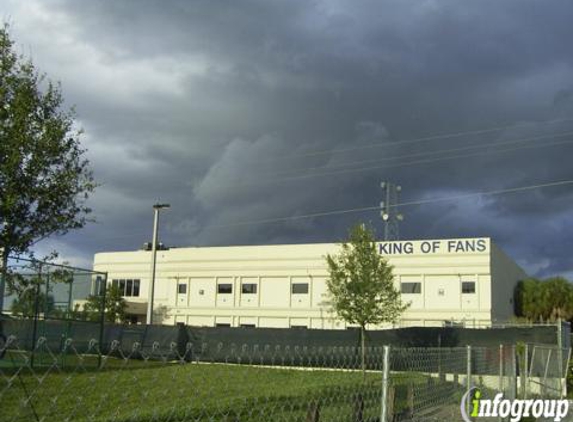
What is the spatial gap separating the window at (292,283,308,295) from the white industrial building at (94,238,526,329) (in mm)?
81

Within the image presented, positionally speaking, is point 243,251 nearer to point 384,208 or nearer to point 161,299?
point 161,299

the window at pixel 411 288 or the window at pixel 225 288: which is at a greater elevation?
the window at pixel 411 288

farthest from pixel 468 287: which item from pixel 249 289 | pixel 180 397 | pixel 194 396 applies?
pixel 194 396

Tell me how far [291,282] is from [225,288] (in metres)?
6.35

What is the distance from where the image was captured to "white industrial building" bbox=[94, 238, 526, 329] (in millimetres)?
48656

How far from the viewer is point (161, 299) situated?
6066 cm

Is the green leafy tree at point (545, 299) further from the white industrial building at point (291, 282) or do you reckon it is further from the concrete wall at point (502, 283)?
the white industrial building at point (291, 282)

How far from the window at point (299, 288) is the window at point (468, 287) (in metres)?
12.5

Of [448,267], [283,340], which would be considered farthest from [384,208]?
[283,340]

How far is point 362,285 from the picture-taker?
104 feet

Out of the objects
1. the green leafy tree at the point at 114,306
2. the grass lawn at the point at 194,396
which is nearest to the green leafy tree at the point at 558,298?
the green leafy tree at the point at 114,306

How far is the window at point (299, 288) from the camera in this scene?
5428 centimetres

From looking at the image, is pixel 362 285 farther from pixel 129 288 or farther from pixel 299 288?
pixel 129 288

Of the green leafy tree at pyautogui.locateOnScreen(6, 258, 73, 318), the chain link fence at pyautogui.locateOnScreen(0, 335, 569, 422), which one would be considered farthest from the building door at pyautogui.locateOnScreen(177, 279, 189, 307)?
the chain link fence at pyautogui.locateOnScreen(0, 335, 569, 422)
